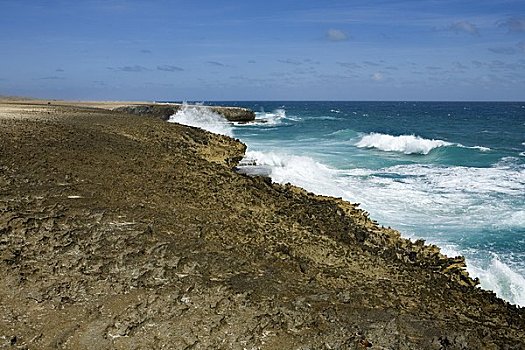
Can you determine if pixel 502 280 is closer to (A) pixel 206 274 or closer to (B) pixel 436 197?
(A) pixel 206 274

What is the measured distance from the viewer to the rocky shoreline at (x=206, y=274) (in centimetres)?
457

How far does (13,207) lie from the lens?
6566 mm

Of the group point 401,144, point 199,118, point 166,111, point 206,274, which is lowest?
point 401,144

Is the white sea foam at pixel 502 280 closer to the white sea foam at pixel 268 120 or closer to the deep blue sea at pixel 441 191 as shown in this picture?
the deep blue sea at pixel 441 191

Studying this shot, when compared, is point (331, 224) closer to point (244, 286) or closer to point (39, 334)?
point (244, 286)

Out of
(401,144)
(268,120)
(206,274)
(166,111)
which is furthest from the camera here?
(268,120)

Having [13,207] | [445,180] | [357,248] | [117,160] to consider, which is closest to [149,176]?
[117,160]

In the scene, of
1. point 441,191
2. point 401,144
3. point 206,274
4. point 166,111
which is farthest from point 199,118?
point 206,274

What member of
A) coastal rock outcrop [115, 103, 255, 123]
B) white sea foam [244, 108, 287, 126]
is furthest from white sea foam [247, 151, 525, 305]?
white sea foam [244, 108, 287, 126]

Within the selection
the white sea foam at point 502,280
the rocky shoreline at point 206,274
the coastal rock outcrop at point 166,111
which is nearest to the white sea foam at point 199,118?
the coastal rock outcrop at point 166,111

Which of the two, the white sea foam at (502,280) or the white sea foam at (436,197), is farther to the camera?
the white sea foam at (436,197)

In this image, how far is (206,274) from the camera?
5.48 m

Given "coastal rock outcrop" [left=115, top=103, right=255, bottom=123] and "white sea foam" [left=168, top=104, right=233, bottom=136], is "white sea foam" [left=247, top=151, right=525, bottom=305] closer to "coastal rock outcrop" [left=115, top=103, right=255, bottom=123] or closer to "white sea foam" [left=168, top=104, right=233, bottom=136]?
"white sea foam" [left=168, top=104, right=233, bottom=136]

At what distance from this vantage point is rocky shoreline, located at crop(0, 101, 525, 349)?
180 inches
